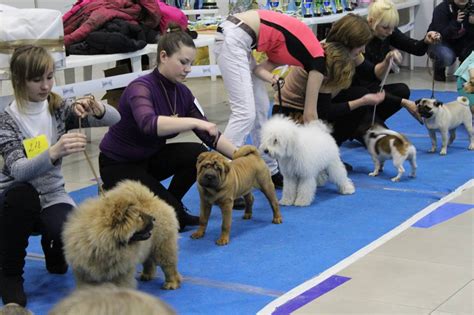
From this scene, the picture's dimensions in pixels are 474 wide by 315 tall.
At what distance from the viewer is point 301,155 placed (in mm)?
4020

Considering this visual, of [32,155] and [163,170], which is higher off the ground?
[32,155]

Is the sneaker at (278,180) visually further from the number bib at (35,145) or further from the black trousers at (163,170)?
the number bib at (35,145)

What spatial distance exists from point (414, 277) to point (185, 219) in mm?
1242

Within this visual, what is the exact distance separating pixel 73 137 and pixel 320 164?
6.08 ft

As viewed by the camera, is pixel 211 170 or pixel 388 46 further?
pixel 388 46

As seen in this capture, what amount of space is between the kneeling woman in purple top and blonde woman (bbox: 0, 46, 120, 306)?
355 mm

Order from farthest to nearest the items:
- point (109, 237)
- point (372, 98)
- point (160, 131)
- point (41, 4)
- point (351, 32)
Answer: point (41, 4)
point (372, 98)
point (351, 32)
point (160, 131)
point (109, 237)

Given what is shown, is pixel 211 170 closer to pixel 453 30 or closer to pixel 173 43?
pixel 173 43

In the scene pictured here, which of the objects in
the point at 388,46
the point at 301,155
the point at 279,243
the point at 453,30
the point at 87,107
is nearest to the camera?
the point at 87,107

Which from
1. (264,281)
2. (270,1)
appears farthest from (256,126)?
(270,1)

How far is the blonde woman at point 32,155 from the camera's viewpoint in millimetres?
2734

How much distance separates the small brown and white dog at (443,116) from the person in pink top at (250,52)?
1.30m

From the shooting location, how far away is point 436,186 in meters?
4.45

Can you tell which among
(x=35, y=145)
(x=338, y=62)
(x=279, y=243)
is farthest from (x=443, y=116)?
(x=35, y=145)
